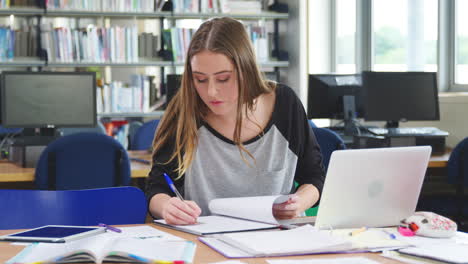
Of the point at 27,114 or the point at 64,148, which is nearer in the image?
the point at 64,148

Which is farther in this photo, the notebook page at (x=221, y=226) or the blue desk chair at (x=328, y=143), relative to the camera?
the blue desk chair at (x=328, y=143)

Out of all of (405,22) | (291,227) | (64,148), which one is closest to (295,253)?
(291,227)

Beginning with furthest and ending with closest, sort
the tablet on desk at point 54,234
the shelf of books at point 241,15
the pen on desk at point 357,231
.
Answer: the shelf of books at point 241,15 < the pen on desk at point 357,231 < the tablet on desk at point 54,234

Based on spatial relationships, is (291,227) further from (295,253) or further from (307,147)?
(307,147)

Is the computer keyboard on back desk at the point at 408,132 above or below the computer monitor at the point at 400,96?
below

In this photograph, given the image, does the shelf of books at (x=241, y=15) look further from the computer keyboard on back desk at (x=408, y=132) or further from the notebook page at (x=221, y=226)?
the notebook page at (x=221, y=226)

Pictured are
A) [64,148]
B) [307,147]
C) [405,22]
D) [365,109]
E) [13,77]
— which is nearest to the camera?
[307,147]

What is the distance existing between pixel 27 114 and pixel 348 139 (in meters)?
1.96

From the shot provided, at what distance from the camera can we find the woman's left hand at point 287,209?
5.25 feet

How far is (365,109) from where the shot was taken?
4.11m

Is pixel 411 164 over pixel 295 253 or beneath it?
over

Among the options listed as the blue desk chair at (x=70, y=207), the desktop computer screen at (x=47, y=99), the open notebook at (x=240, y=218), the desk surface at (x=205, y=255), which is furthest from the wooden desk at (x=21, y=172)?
the desk surface at (x=205, y=255)

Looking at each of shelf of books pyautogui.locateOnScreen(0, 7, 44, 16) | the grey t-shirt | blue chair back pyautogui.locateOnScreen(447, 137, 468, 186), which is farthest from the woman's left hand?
shelf of books pyautogui.locateOnScreen(0, 7, 44, 16)

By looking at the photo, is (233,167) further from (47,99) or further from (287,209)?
(47,99)
